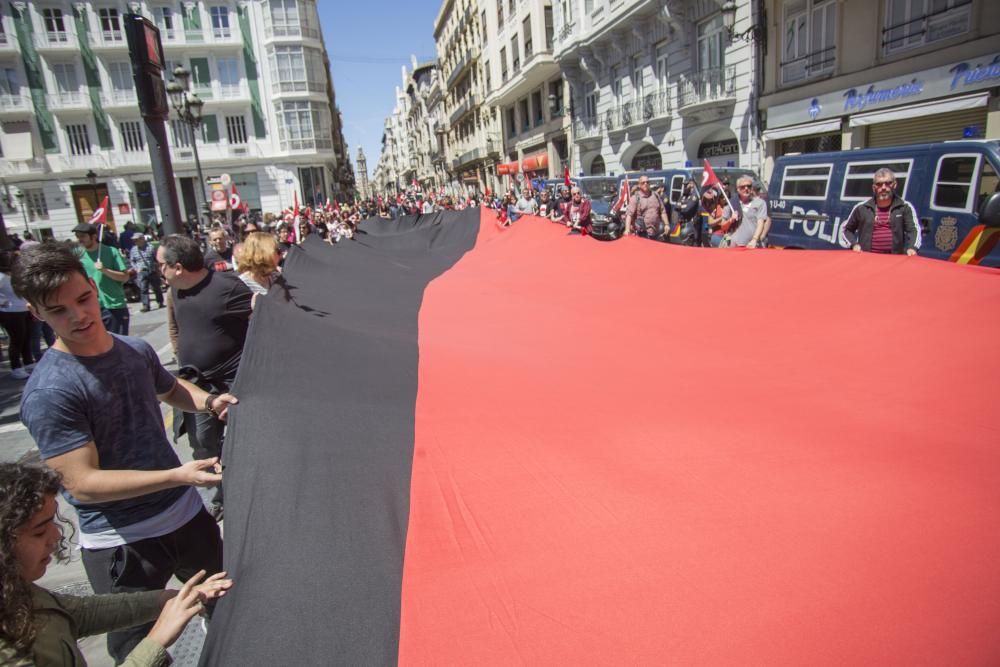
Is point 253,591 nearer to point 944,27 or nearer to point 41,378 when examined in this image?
point 41,378

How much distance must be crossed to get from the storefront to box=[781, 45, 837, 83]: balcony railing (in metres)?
0.72

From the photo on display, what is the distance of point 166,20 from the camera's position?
36812 millimetres

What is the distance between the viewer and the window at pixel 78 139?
3662 centimetres

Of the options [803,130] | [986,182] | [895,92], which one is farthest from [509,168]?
[986,182]

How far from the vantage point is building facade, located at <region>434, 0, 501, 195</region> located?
42.0 metres

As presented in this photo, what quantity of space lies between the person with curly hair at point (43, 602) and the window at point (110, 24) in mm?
45633

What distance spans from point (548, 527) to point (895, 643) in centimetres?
98

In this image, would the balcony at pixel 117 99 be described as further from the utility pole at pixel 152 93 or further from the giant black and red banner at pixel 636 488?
the giant black and red banner at pixel 636 488

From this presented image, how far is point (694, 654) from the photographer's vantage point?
1.52 meters

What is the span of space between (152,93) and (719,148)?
1647 cm

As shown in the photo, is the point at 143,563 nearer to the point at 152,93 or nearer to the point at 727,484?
the point at 727,484

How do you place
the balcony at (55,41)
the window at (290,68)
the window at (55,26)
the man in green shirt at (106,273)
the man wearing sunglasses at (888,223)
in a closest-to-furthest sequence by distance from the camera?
the man wearing sunglasses at (888,223), the man in green shirt at (106,273), the balcony at (55,41), the window at (55,26), the window at (290,68)

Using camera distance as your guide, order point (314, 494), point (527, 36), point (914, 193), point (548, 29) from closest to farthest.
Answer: point (314, 494)
point (914, 193)
point (548, 29)
point (527, 36)

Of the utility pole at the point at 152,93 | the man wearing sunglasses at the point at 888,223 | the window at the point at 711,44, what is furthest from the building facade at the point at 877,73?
the utility pole at the point at 152,93
